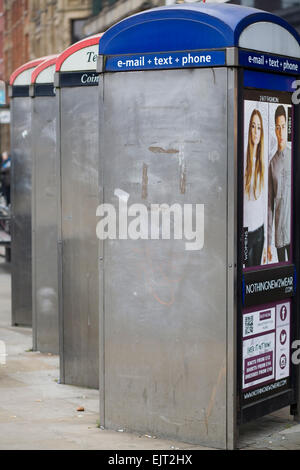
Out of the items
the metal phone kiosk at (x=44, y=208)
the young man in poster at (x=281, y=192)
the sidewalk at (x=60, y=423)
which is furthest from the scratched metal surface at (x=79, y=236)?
the young man in poster at (x=281, y=192)

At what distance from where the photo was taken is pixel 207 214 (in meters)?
6.56

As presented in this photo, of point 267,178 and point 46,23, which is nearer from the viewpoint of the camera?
point 267,178

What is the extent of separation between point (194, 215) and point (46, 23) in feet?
134

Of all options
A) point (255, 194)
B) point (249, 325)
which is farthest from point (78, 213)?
point (249, 325)

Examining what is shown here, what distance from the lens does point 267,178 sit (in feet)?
22.6

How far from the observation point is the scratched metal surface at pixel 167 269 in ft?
21.4

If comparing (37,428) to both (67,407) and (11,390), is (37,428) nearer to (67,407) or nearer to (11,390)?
(67,407)

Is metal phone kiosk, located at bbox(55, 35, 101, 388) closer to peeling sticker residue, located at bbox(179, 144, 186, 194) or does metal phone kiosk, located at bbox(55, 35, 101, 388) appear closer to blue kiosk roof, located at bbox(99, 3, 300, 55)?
blue kiosk roof, located at bbox(99, 3, 300, 55)

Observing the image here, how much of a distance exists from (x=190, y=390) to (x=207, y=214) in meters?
1.17

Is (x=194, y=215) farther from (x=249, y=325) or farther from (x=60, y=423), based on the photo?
(x=60, y=423)

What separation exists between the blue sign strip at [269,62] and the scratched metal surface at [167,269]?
19 centimetres

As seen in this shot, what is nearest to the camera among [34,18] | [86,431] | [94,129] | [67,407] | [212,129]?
[212,129]

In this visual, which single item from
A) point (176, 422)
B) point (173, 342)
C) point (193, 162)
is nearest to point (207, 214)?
point (193, 162)

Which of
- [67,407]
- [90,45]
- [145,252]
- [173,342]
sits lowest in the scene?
[67,407]
